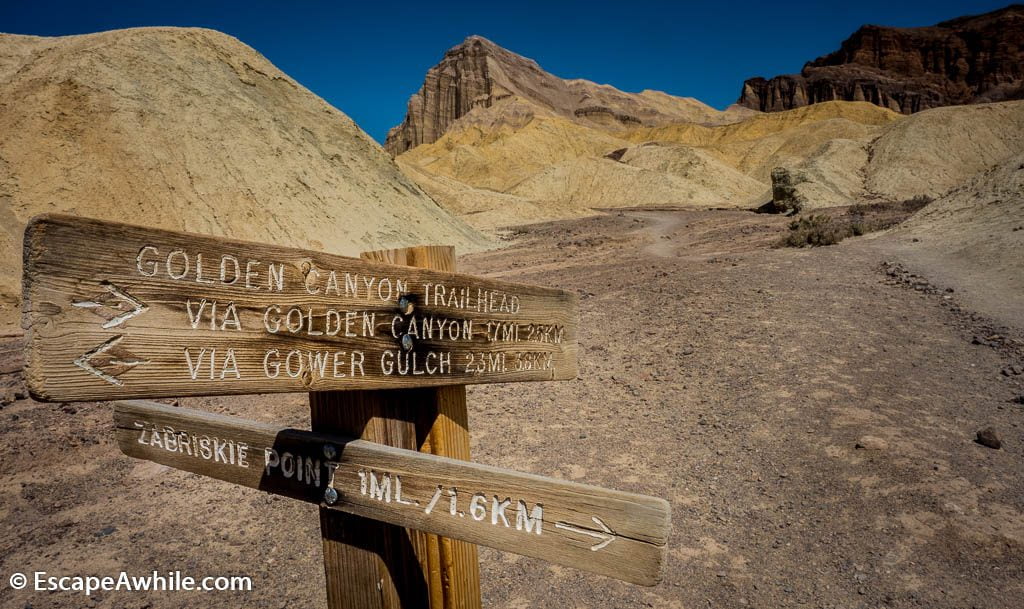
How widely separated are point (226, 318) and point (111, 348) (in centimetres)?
20

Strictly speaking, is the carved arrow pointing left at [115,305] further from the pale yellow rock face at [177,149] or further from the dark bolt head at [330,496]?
the pale yellow rock face at [177,149]

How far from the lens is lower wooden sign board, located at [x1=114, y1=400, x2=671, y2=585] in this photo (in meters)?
1.21

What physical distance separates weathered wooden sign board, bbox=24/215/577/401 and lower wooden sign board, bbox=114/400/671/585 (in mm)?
257

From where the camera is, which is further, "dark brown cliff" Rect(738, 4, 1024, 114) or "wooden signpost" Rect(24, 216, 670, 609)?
"dark brown cliff" Rect(738, 4, 1024, 114)

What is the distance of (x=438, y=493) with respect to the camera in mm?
1356

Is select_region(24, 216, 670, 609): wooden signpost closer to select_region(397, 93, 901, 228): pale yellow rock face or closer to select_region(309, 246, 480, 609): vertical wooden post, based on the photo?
select_region(309, 246, 480, 609): vertical wooden post

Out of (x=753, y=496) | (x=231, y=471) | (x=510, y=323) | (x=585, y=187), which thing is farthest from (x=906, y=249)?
(x=585, y=187)

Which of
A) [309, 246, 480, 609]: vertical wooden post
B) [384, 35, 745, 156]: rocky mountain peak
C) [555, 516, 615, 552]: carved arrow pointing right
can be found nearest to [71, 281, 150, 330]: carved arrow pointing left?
[309, 246, 480, 609]: vertical wooden post

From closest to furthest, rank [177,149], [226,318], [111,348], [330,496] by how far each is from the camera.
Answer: [111,348] < [226,318] < [330,496] < [177,149]

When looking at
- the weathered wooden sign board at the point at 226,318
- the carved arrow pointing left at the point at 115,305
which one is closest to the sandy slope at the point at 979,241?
the weathered wooden sign board at the point at 226,318

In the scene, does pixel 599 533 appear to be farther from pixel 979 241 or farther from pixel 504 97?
pixel 504 97

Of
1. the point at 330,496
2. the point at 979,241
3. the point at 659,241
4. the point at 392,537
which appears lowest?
the point at 392,537

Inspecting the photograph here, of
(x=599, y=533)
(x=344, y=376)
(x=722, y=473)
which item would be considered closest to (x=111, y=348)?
(x=344, y=376)

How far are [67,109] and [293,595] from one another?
1633 centimetres
